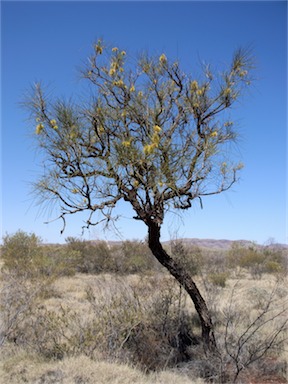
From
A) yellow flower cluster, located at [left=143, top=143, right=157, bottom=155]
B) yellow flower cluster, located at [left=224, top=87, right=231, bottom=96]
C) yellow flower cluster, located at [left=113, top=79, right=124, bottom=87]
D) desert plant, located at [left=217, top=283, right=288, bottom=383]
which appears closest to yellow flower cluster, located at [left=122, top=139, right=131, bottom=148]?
yellow flower cluster, located at [left=143, top=143, right=157, bottom=155]

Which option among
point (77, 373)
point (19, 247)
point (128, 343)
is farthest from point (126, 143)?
point (19, 247)

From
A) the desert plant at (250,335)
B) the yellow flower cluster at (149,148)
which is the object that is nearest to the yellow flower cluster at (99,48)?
the yellow flower cluster at (149,148)

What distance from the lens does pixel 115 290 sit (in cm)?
803

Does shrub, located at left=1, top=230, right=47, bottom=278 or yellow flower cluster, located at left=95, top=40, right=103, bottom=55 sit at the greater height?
yellow flower cluster, located at left=95, top=40, right=103, bottom=55

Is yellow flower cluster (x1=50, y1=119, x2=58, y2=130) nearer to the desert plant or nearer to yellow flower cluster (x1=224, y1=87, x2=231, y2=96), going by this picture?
yellow flower cluster (x1=224, y1=87, x2=231, y2=96)

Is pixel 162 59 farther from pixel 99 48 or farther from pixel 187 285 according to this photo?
pixel 187 285

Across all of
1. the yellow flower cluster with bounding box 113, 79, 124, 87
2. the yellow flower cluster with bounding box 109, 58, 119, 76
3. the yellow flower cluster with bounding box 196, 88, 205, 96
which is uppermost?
the yellow flower cluster with bounding box 109, 58, 119, 76

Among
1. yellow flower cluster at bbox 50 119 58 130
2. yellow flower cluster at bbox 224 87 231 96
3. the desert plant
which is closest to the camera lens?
the desert plant

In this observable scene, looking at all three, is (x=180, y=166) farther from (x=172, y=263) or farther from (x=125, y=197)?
(x=172, y=263)

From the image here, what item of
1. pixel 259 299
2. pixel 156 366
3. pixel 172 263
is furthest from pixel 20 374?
pixel 259 299

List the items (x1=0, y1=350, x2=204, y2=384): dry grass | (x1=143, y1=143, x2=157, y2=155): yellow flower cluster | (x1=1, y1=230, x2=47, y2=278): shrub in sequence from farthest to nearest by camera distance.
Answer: (x1=1, y1=230, x2=47, y2=278): shrub < (x1=143, y1=143, x2=157, y2=155): yellow flower cluster < (x1=0, y1=350, x2=204, y2=384): dry grass

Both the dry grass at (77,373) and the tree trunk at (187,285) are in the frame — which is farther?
the tree trunk at (187,285)

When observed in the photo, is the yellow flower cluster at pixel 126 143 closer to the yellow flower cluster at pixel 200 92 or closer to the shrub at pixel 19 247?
the yellow flower cluster at pixel 200 92

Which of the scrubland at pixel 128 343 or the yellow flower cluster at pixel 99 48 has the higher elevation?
the yellow flower cluster at pixel 99 48
